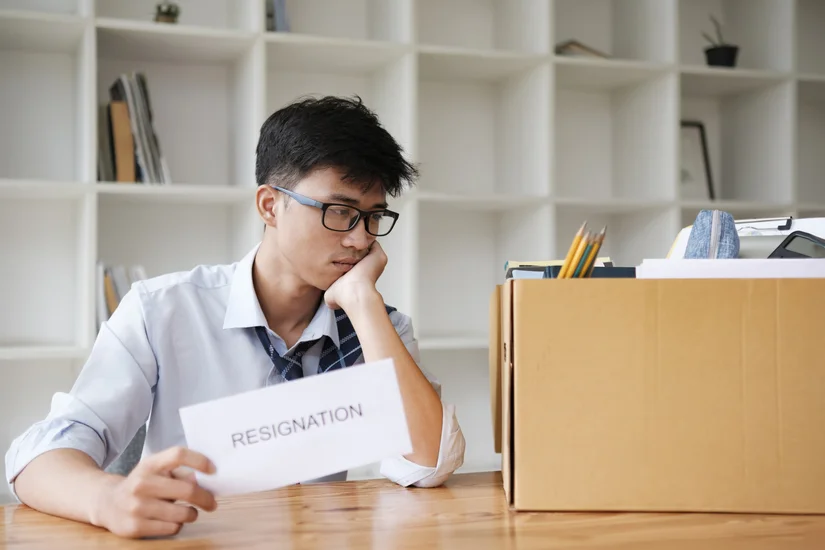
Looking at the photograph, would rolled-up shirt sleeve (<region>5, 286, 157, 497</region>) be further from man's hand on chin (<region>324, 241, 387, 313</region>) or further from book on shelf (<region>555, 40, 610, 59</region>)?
book on shelf (<region>555, 40, 610, 59</region>)

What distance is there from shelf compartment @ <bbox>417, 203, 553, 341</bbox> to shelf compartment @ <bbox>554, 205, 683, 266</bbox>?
0.21 metres

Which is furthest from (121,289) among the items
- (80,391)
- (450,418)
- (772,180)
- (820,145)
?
(820,145)

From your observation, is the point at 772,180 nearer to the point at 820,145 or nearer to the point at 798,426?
the point at 820,145

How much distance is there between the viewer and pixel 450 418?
1.18 metres

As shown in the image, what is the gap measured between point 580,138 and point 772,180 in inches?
26.4

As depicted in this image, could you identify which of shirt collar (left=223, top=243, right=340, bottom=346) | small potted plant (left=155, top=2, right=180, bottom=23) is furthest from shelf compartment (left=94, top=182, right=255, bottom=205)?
shirt collar (left=223, top=243, right=340, bottom=346)

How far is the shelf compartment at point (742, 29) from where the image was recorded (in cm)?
284

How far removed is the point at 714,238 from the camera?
98 centimetres

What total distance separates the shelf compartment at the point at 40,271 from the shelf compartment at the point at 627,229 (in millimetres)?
1480

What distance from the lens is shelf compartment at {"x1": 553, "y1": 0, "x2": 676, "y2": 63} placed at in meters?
2.70

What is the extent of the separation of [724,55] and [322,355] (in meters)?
2.03

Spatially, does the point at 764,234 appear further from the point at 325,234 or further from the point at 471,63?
the point at 471,63

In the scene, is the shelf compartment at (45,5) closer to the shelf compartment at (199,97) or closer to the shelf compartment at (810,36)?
the shelf compartment at (199,97)

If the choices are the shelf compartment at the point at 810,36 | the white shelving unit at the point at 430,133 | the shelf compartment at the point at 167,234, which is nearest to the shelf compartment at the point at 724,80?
the white shelving unit at the point at 430,133
